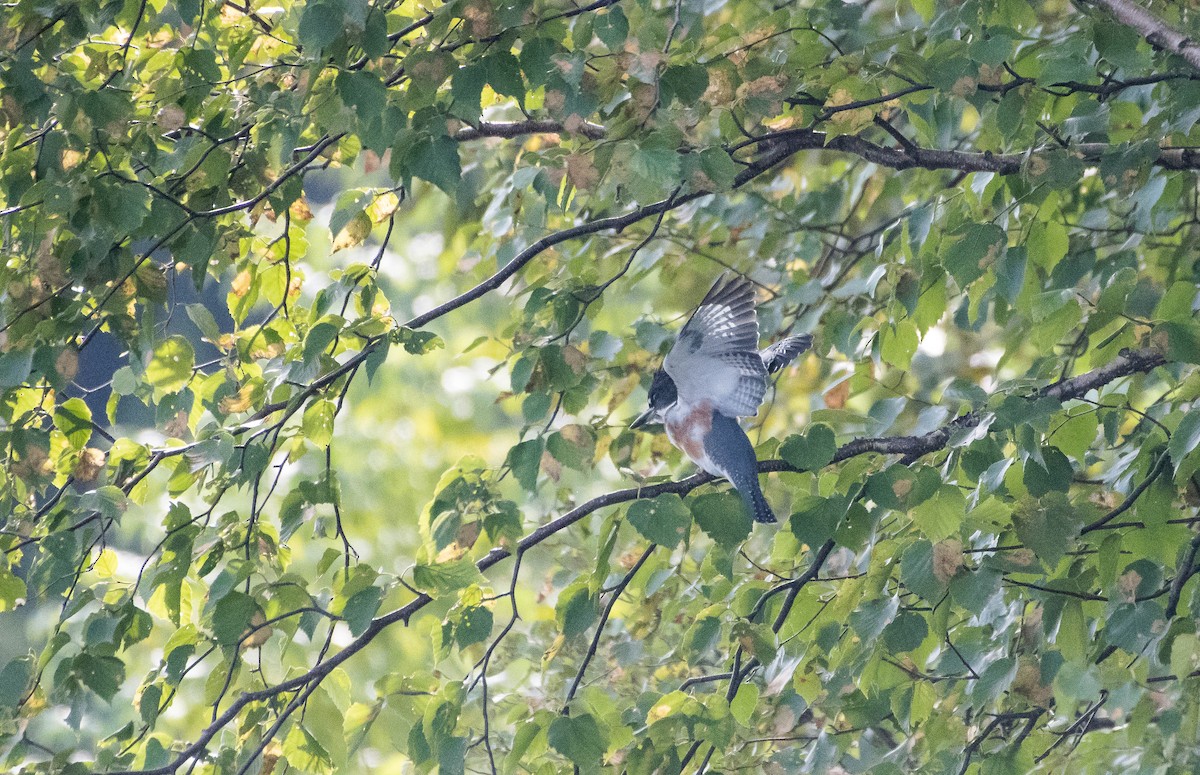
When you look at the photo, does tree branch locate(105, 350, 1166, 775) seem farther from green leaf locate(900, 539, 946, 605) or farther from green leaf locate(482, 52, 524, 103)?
green leaf locate(482, 52, 524, 103)

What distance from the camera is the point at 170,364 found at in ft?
8.13

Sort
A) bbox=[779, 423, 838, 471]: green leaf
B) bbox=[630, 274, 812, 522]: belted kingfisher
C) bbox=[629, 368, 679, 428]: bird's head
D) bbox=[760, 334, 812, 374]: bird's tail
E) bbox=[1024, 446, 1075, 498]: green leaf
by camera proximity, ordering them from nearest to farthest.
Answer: bbox=[1024, 446, 1075, 498]: green leaf, bbox=[779, 423, 838, 471]: green leaf, bbox=[630, 274, 812, 522]: belted kingfisher, bbox=[629, 368, 679, 428]: bird's head, bbox=[760, 334, 812, 374]: bird's tail

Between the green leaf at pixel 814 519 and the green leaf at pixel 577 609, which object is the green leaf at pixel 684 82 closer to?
the green leaf at pixel 814 519

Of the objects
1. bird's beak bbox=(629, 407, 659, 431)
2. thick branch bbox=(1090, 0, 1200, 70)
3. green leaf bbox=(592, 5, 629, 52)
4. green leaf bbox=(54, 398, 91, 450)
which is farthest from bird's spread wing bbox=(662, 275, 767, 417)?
green leaf bbox=(54, 398, 91, 450)

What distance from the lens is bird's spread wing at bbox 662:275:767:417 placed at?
265 centimetres

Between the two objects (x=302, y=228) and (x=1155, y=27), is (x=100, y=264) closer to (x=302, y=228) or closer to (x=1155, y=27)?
(x=302, y=228)

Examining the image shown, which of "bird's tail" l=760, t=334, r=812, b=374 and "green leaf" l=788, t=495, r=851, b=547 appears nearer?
"green leaf" l=788, t=495, r=851, b=547

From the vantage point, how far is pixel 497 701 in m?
3.36

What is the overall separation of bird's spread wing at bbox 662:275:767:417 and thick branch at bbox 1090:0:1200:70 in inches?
35.2

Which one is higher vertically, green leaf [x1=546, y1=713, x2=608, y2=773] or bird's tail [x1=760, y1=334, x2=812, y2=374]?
bird's tail [x1=760, y1=334, x2=812, y2=374]

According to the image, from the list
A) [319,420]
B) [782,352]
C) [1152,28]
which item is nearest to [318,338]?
[319,420]

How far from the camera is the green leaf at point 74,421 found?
7.86 feet

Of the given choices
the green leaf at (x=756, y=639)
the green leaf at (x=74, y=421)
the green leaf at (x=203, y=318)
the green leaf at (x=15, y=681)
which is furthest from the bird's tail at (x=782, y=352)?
the green leaf at (x=15, y=681)

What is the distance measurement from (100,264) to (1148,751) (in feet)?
6.47
